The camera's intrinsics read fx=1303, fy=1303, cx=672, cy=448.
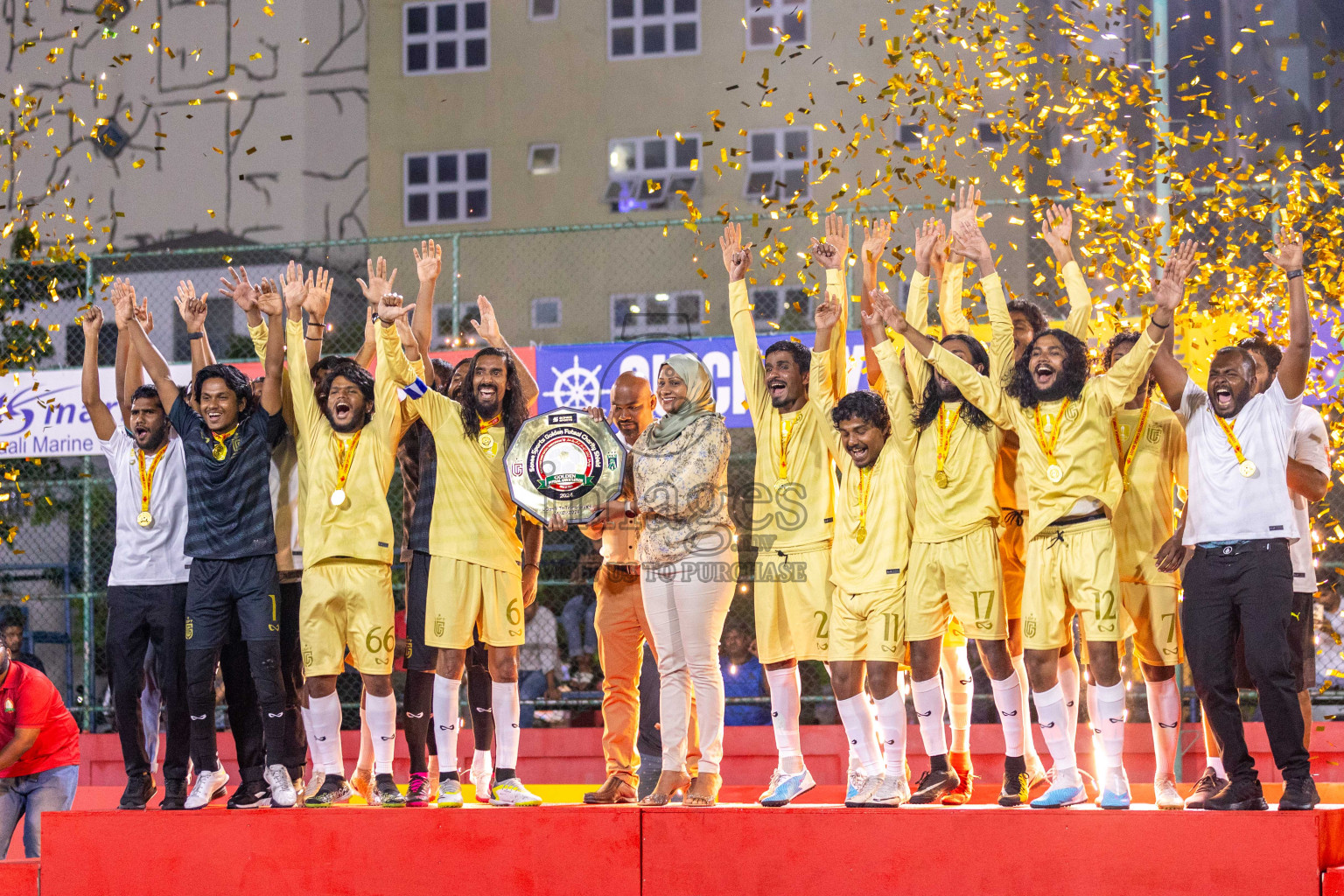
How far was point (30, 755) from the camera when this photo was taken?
6973mm

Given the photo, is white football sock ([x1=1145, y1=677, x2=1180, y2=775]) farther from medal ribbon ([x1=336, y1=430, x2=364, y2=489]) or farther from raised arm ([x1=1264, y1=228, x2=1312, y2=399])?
medal ribbon ([x1=336, y1=430, x2=364, y2=489])

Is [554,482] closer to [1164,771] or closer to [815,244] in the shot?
[815,244]

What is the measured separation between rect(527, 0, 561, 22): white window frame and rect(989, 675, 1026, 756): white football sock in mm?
18016

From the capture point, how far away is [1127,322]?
7.02 metres

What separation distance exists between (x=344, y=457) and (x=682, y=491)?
160 cm

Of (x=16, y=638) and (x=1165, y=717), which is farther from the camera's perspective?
(x=16, y=638)

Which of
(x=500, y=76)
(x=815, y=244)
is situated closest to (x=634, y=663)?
→ (x=815, y=244)

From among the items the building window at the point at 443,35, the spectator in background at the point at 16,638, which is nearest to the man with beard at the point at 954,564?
the spectator in background at the point at 16,638

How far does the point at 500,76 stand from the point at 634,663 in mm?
17017

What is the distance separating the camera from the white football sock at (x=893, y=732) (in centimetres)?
549

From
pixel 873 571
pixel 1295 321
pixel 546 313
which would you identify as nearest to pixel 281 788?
pixel 873 571

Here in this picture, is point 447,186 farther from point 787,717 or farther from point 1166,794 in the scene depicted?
point 1166,794

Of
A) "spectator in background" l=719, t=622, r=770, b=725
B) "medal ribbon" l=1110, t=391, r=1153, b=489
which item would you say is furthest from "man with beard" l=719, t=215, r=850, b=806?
"spectator in background" l=719, t=622, r=770, b=725

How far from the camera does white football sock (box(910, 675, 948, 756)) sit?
217 inches
